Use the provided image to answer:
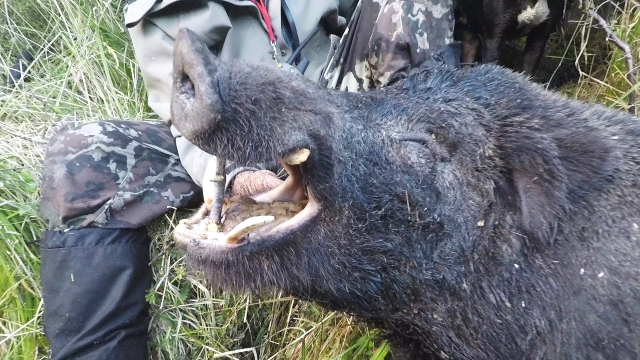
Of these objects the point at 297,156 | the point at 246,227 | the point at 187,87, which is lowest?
the point at 246,227

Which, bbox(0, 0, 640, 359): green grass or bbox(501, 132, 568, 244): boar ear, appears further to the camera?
bbox(0, 0, 640, 359): green grass

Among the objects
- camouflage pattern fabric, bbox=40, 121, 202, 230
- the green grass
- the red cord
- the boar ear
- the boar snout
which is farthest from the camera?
the red cord

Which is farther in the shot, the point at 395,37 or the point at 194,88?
the point at 395,37

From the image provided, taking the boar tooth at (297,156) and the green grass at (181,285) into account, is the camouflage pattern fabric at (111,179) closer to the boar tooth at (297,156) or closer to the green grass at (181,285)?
the green grass at (181,285)

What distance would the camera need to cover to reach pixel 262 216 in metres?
1.58

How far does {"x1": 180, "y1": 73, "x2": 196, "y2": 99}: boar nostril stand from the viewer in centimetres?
141

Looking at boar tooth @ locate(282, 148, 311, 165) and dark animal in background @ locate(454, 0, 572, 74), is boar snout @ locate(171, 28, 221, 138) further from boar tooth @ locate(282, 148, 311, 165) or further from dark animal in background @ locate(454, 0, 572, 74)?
dark animal in background @ locate(454, 0, 572, 74)

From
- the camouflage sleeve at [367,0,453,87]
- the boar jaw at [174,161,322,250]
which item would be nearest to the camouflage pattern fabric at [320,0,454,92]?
the camouflage sleeve at [367,0,453,87]

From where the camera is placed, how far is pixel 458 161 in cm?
174

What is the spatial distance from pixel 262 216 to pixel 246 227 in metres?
0.06

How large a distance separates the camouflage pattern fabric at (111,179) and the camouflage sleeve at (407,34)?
1.02 meters

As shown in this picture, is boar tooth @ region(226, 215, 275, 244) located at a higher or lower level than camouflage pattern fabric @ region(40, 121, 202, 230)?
higher

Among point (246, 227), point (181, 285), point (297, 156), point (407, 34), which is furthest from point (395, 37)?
point (181, 285)

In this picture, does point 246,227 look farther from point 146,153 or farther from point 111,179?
point 146,153
